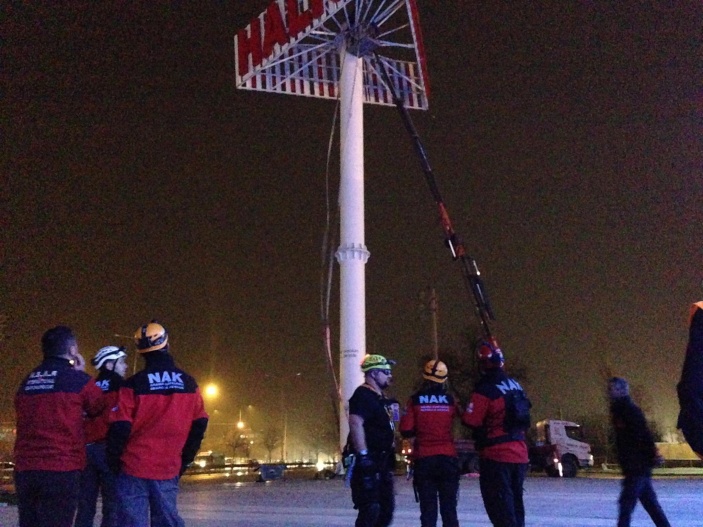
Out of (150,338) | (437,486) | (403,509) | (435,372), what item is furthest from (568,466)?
(150,338)

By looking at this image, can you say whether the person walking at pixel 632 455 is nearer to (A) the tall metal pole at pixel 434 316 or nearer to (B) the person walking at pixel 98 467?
(B) the person walking at pixel 98 467

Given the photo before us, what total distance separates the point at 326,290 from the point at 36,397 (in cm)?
2471

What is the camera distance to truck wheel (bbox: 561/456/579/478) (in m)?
29.2

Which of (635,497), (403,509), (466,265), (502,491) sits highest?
(466,265)

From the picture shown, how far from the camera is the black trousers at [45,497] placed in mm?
5367

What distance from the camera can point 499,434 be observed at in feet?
23.4

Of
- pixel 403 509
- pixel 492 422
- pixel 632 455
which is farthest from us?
pixel 403 509

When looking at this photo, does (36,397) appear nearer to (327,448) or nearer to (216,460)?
(216,460)

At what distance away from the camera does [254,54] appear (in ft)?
110

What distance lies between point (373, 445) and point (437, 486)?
0.84 m

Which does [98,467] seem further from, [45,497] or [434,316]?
[434,316]

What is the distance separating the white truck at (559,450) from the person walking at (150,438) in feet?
82.0

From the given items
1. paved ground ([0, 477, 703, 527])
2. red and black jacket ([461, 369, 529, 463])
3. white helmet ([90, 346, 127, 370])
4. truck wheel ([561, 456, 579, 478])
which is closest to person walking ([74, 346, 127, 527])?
white helmet ([90, 346, 127, 370])

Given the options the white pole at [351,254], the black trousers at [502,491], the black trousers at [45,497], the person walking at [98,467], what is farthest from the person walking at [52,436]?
the white pole at [351,254]
